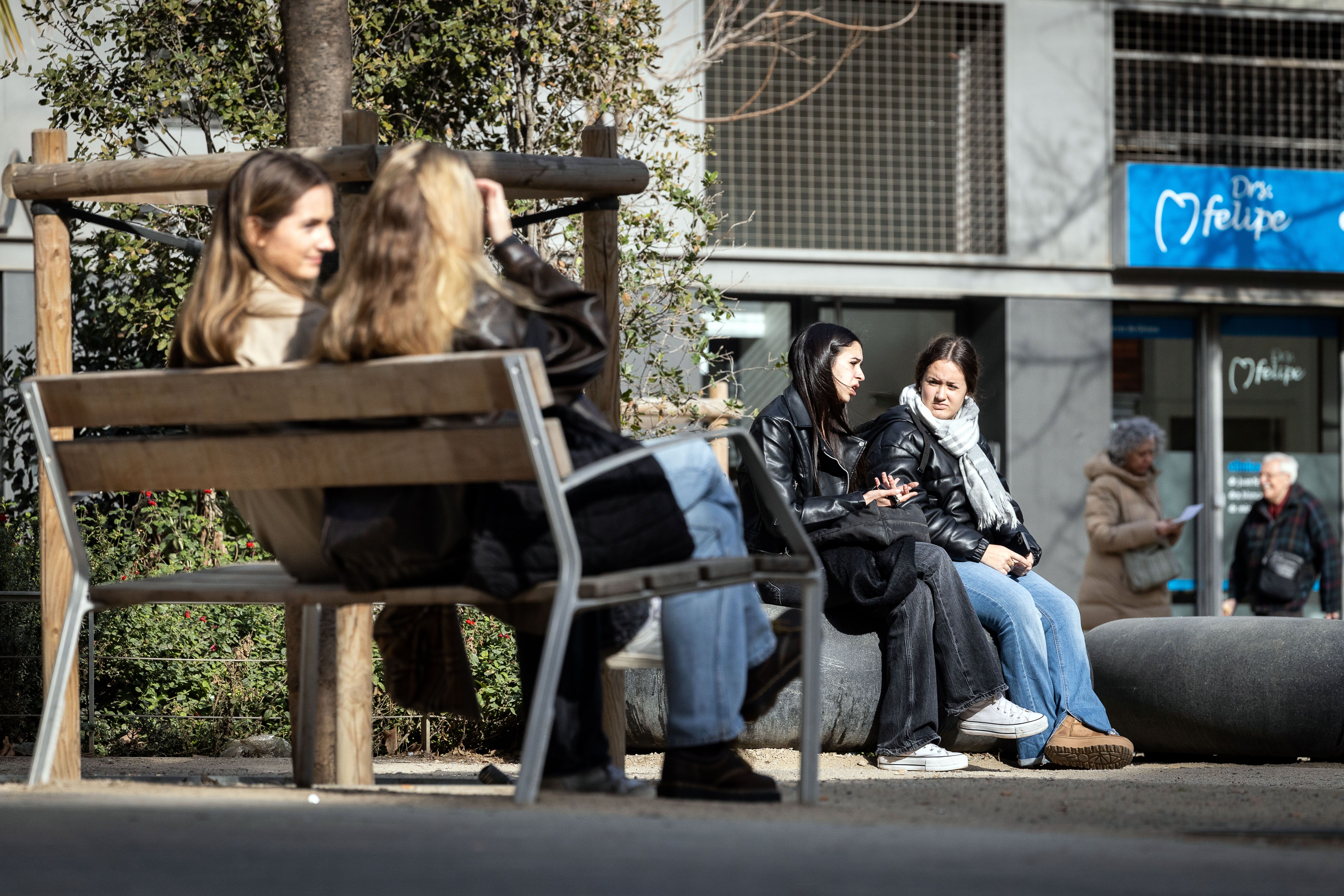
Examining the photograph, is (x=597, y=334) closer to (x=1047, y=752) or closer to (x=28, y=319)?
(x=1047, y=752)

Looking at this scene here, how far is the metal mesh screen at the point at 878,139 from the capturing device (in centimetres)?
1307

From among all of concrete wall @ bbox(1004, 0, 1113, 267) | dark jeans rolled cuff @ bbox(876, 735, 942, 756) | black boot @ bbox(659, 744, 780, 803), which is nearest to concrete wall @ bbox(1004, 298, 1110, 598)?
concrete wall @ bbox(1004, 0, 1113, 267)

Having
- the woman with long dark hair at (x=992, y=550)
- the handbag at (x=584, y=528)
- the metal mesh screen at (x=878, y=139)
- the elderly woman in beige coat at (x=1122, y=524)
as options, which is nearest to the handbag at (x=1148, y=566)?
the elderly woman in beige coat at (x=1122, y=524)

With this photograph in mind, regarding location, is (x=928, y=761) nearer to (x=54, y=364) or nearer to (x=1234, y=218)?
(x=54, y=364)

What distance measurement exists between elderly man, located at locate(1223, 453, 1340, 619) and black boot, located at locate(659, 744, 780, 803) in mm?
7545

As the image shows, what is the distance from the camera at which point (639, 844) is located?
2264 mm

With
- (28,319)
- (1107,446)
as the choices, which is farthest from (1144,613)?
(28,319)

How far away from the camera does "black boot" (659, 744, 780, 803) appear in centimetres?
314

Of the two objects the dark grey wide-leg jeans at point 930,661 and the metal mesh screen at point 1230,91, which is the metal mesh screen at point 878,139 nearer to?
the metal mesh screen at point 1230,91

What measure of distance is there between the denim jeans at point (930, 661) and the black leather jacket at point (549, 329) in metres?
2.35

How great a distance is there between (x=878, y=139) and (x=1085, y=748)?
9.07 m

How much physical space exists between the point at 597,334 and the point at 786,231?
1018cm

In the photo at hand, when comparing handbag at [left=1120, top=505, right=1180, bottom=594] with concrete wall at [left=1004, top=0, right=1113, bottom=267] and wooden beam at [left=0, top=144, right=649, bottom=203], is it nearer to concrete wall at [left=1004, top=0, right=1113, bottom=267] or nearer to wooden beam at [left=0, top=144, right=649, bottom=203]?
concrete wall at [left=1004, top=0, right=1113, bottom=267]

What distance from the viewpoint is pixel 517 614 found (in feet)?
10.7
